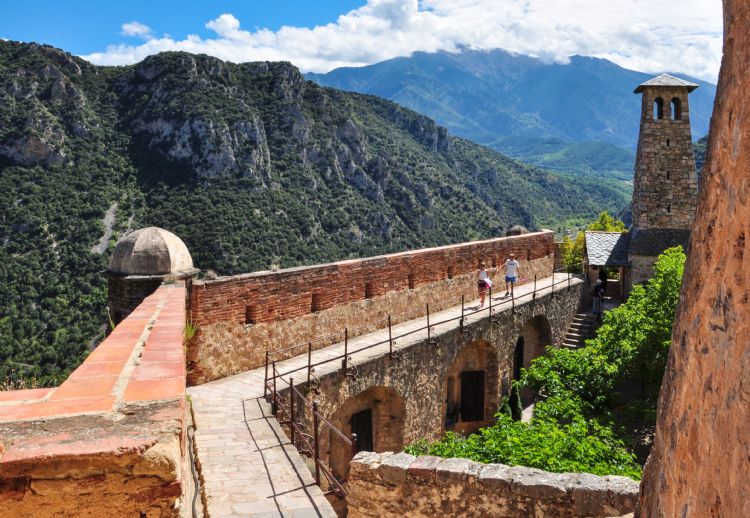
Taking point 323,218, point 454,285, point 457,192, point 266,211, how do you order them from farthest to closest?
1. point 457,192
2. point 323,218
3. point 266,211
4. point 454,285

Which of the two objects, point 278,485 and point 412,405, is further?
point 412,405

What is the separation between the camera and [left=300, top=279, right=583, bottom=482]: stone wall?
1080 cm

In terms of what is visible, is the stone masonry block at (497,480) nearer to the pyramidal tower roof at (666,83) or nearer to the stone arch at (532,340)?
the stone arch at (532,340)

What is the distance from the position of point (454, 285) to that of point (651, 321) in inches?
199

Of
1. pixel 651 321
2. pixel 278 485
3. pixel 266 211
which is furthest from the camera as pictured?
pixel 266 211

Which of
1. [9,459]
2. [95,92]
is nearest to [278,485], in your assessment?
[9,459]

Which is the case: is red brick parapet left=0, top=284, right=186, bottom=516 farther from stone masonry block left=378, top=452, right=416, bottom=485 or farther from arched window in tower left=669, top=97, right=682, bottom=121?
arched window in tower left=669, top=97, right=682, bottom=121

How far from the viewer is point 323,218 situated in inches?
2104

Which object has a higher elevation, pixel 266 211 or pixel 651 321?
pixel 266 211

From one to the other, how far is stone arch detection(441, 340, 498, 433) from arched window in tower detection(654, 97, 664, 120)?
16.0 meters

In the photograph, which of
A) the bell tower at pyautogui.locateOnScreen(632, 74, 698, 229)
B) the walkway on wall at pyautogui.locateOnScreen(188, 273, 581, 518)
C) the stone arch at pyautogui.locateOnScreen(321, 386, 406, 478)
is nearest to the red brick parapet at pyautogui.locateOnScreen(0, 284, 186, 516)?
Result: the walkway on wall at pyautogui.locateOnScreen(188, 273, 581, 518)

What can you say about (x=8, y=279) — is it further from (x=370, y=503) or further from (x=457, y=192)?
(x=457, y=192)

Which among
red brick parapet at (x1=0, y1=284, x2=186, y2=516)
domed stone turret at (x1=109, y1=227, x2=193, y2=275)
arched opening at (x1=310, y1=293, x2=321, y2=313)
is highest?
domed stone turret at (x1=109, y1=227, x2=193, y2=275)

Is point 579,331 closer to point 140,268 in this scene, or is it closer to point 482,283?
point 482,283
